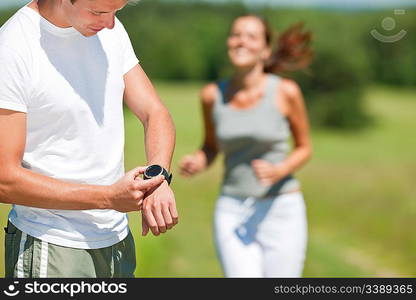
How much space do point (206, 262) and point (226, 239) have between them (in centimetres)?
547

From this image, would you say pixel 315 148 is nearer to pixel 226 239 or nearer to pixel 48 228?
pixel 226 239

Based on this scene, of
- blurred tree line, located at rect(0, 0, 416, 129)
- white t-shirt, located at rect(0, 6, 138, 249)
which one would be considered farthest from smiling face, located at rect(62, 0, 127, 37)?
blurred tree line, located at rect(0, 0, 416, 129)

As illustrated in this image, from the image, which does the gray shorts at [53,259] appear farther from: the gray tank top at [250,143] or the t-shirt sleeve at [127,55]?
the gray tank top at [250,143]

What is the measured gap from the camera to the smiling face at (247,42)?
217 inches

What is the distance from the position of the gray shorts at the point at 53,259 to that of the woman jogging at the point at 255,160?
1940 mm

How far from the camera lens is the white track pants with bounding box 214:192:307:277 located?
17.0 ft

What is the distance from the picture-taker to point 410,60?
26047mm

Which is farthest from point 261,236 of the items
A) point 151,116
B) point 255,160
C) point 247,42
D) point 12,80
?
point 12,80

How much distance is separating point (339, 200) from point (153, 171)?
12.8 meters

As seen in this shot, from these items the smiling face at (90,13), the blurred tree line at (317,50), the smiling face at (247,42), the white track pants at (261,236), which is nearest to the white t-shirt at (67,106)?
the smiling face at (90,13)

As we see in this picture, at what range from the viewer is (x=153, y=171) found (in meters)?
3.00

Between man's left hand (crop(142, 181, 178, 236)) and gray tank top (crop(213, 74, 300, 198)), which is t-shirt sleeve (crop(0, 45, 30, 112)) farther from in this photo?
gray tank top (crop(213, 74, 300, 198))

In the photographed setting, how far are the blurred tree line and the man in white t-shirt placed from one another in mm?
17353

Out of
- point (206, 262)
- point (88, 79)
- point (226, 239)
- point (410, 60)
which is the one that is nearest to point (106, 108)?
point (88, 79)
